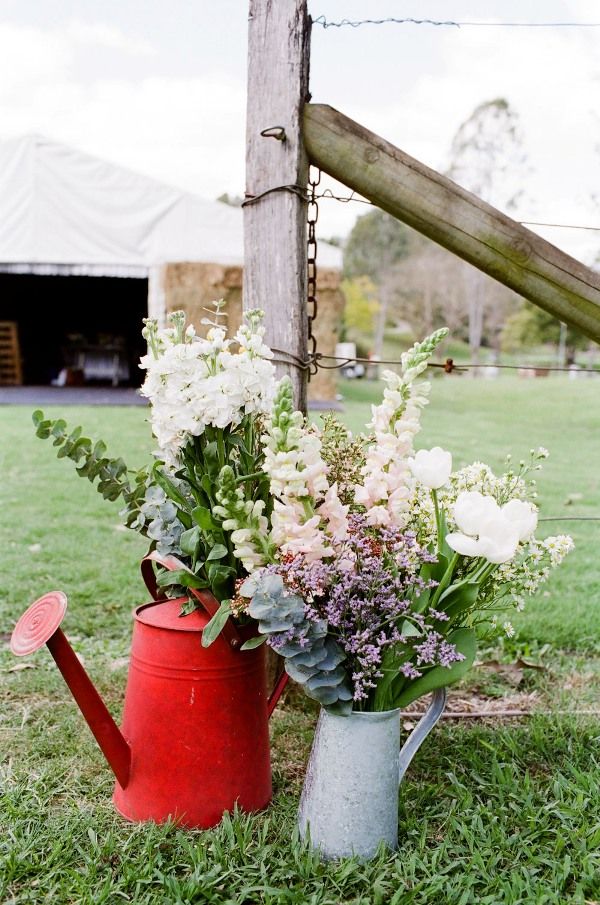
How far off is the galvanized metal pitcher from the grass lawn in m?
0.04

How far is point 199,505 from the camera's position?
1603 mm

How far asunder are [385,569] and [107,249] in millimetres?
10646

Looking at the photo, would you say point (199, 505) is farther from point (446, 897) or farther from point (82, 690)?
point (446, 897)

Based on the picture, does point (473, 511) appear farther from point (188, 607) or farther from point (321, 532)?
point (188, 607)

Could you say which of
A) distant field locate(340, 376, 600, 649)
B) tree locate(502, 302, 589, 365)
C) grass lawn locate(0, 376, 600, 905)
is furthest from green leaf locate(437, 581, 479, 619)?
tree locate(502, 302, 589, 365)

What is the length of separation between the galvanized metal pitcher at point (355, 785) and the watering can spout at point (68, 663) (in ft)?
1.36

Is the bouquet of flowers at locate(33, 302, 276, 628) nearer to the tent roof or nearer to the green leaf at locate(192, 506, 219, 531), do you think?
the green leaf at locate(192, 506, 219, 531)

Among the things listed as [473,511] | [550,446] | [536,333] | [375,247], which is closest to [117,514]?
[473,511]

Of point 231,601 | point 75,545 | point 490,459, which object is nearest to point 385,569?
point 231,601

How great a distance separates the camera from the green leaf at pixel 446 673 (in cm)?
150

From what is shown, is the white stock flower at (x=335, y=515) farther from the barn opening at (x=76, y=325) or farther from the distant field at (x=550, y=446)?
the barn opening at (x=76, y=325)

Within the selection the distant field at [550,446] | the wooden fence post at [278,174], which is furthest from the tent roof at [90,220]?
the wooden fence post at [278,174]

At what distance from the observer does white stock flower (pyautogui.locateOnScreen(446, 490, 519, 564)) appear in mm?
1397

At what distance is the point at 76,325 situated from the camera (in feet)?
54.5
